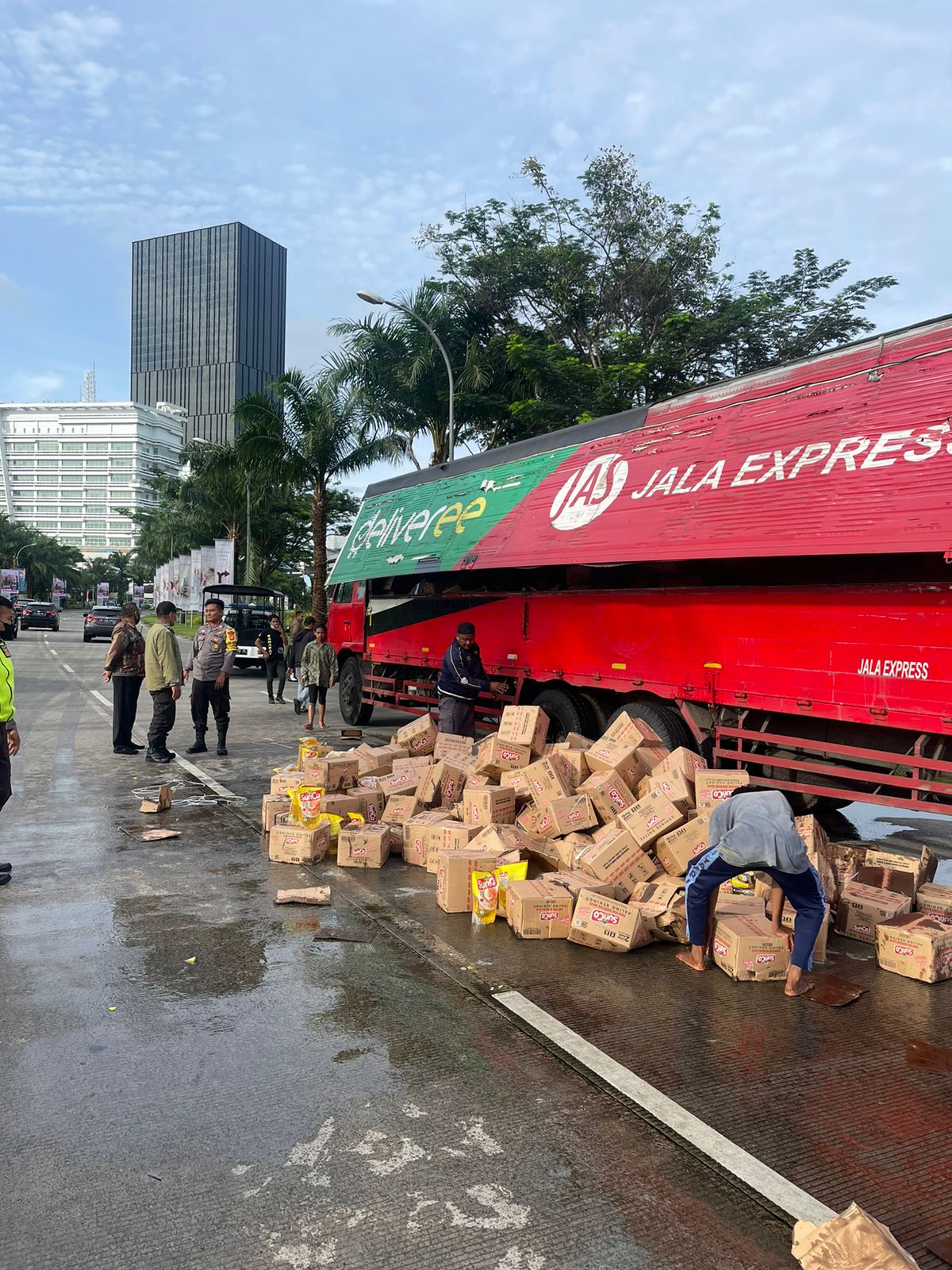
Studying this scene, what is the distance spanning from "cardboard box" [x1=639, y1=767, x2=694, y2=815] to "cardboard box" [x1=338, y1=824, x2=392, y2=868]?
79.2 inches

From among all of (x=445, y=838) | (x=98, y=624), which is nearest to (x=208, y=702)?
(x=445, y=838)

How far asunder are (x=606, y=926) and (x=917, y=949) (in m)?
1.66

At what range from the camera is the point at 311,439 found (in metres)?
29.4

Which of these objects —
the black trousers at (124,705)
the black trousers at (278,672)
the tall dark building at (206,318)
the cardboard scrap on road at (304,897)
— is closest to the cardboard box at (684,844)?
the cardboard scrap on road at (304,897)

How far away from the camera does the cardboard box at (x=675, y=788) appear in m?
6.76

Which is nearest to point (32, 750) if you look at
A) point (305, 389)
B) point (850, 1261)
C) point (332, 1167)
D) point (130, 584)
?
point (332, 1167)

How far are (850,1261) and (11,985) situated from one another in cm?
397

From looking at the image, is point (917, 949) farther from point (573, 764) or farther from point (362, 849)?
point (362, 849)

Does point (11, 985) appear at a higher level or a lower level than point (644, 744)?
lower

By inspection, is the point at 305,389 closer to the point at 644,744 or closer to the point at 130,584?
the point at 644,744

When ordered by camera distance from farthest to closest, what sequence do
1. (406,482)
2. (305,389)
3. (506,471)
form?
(305,389), (406,482), (506,471)

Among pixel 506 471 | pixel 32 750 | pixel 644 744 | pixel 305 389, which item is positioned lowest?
pixel 32 750

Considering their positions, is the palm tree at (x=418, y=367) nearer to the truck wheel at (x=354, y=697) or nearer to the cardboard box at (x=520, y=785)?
the truck wheel at (x=354, y=697)

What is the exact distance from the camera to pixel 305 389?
29.8 m
